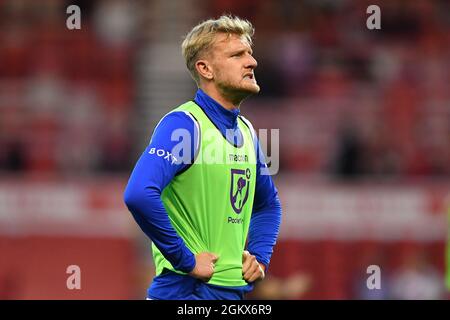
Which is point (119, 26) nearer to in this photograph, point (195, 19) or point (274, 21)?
point (195, 19)

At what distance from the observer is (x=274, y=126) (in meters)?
14.9

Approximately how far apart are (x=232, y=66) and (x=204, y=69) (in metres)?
0.15

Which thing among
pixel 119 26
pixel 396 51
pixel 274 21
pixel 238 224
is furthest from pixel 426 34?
pixel 238 224

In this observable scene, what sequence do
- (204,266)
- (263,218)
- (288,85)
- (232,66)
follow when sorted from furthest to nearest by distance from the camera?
(288,85)
(263,218)
(232,66)
(204,266)

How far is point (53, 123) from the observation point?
15.5m

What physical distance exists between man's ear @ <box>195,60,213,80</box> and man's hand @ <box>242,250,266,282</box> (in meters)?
0.91

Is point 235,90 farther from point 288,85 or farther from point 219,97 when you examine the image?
point 288,85

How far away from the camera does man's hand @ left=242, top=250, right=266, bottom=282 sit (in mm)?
5277

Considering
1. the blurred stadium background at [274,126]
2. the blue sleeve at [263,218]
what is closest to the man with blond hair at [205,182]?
the blue sleeve at [263,218]

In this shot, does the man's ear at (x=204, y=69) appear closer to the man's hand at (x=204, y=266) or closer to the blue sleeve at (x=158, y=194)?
the blue sleeve at (x=158, y=194)

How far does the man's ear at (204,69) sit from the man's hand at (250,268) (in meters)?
0.91

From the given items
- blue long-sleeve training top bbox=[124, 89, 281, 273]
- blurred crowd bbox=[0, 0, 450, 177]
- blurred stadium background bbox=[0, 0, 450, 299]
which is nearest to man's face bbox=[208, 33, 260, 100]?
blue long-sleeve training top bbox=[124, 89, 281, 273]

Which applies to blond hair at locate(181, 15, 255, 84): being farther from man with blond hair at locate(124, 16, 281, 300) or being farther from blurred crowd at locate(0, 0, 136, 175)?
blurred crowd at locate(0, 0, 136, 175)

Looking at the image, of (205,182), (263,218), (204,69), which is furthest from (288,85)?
(205,182)
